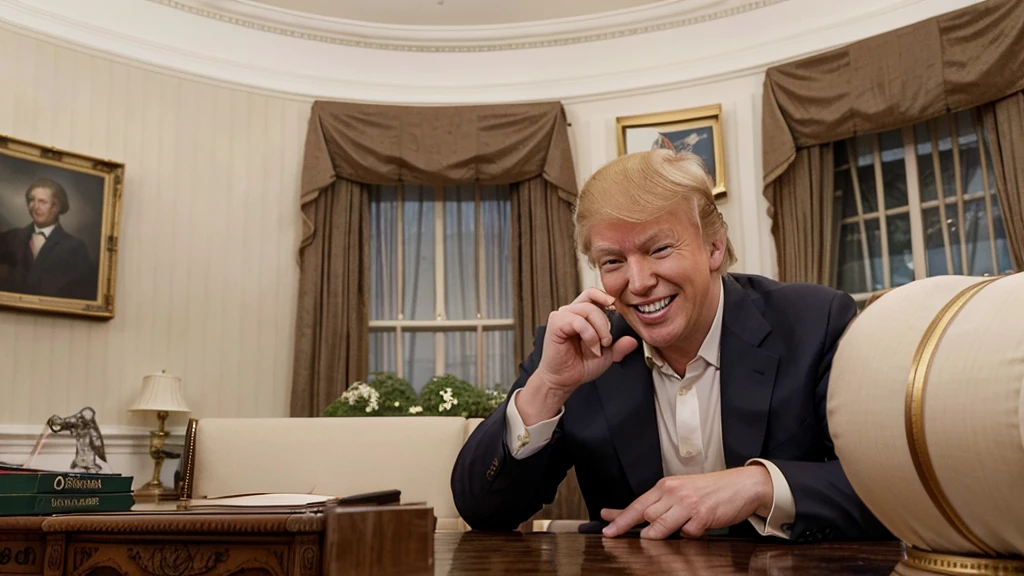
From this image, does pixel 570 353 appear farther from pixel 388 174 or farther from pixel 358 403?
pixel 388 174

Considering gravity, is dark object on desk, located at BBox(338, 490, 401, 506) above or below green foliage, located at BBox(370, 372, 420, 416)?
below

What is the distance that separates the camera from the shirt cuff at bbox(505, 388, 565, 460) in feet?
6.15

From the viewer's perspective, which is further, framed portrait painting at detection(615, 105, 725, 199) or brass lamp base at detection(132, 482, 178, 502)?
framed portrait painting at detection(615, 105, 725, 199)

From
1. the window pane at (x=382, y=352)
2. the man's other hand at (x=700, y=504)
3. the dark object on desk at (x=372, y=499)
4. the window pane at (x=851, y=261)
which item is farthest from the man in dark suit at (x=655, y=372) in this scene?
the window pane at (x=382, y=352)

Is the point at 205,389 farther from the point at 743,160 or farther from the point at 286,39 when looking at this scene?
the point at 743,160

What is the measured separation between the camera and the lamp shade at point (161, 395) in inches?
220

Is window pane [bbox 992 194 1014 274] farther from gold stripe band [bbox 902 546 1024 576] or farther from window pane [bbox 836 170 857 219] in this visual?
gold stripe band [bbox 902 546 1024 576]

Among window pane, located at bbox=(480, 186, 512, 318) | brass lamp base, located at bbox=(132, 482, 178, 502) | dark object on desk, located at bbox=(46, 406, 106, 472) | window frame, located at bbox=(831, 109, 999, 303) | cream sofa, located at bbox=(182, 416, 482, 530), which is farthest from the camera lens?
window pane, located at bbox=(480, 186, 512, 318)

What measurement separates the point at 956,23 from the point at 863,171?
112 centimetres

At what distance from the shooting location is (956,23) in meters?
5.34

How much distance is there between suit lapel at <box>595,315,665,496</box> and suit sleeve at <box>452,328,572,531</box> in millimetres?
144

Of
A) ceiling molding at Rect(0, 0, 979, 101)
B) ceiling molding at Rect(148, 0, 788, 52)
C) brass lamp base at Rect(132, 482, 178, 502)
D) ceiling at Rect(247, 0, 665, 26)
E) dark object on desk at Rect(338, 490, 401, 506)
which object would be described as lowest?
brass lamp base at Rect(132, 482, 178, 502)

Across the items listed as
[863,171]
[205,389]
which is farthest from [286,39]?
[863,171]

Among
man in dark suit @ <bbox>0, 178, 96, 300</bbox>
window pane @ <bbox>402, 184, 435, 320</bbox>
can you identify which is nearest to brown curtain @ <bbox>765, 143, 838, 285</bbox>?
window pane @ <bbox>402, 184, 435, 320</bbox>
